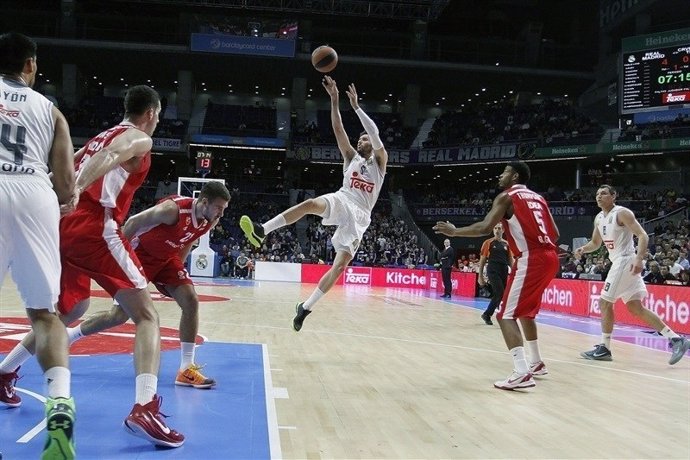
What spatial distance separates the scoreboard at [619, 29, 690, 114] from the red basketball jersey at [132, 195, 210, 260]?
74.9 ft

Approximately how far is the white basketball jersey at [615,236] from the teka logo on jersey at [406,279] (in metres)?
16.1

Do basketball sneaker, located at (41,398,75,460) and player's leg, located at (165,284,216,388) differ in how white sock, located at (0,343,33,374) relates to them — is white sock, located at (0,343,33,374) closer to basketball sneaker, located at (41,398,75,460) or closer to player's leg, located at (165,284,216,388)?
player's leg, located at (165,284,216,388)

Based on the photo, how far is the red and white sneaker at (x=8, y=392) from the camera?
12.1 ft

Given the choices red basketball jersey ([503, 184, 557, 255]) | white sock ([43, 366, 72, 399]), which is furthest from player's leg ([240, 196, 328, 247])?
white sock ([43, 366, 72, 399])

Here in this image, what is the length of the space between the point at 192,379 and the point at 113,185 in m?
1.76

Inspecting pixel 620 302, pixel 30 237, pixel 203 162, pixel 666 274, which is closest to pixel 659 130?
pixel 666 274

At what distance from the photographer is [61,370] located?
2734mm

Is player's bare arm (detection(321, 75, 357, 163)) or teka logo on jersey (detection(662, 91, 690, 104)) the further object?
teka logo on jersey (detection(662, 91, 690, 104))

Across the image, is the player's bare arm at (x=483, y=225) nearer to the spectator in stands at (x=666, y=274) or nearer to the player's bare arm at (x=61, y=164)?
the player's bare arm at (x=61, y=164)

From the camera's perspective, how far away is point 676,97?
22.6m

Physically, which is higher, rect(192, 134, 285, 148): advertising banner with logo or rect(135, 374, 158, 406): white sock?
rect(192, 134, 285, 148): advertising banner with logo

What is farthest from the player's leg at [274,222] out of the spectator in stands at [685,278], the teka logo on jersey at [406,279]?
the teka logo on jersey at [406,279]

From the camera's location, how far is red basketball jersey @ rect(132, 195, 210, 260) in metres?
4.43

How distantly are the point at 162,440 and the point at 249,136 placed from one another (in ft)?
108
